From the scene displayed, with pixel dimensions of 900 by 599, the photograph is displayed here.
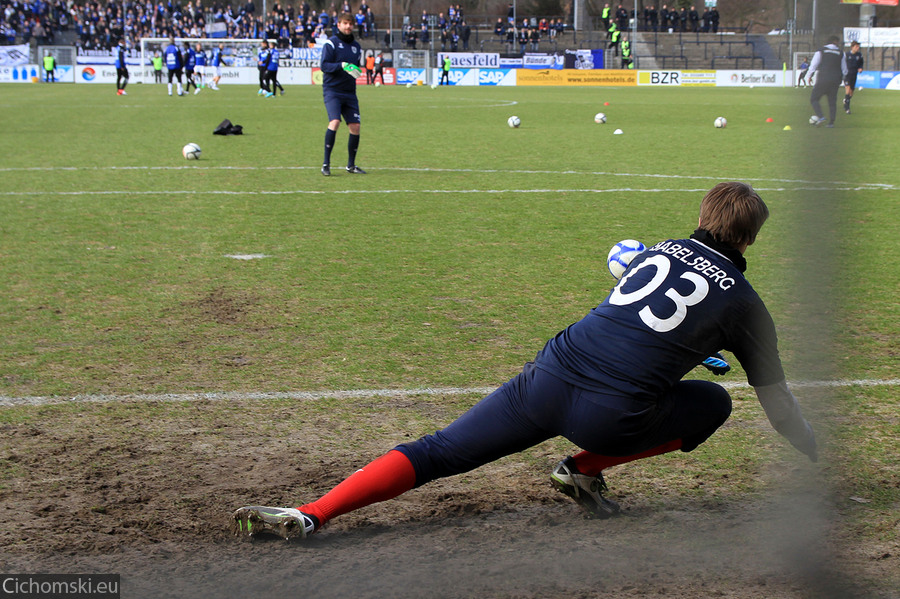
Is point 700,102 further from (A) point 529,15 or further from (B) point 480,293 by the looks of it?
(A) point 529,15

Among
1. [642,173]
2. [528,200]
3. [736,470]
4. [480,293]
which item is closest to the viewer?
[736,470]

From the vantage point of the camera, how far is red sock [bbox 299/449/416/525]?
3.26 metres

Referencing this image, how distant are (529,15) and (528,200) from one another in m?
53.8

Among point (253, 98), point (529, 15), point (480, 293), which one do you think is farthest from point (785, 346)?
point (529, 15)

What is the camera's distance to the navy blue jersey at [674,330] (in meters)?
3.06

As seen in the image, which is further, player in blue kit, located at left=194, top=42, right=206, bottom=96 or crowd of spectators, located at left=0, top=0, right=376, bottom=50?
crowd of spectators, located at left=0, top=0, right=376, bottom=50

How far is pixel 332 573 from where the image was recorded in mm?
3076

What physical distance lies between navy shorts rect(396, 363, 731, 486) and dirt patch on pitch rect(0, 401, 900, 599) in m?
0.31

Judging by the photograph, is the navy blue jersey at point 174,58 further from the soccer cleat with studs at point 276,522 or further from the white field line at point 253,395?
the soccer cleat with studs at point 276,522

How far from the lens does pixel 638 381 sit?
309cm

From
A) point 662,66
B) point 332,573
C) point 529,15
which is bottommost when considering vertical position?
point 332,573

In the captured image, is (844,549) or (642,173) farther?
(642,173)

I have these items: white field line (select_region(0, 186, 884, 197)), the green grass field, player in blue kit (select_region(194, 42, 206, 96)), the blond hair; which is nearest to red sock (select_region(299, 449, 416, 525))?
the green grass field

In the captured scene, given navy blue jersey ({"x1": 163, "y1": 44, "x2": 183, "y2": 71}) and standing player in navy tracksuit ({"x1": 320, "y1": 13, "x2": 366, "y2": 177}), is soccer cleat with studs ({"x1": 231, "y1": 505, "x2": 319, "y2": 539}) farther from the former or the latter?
navy blue jersey ({"x1": 163, "y1": 44, "x2": 183, "y2": 71})
